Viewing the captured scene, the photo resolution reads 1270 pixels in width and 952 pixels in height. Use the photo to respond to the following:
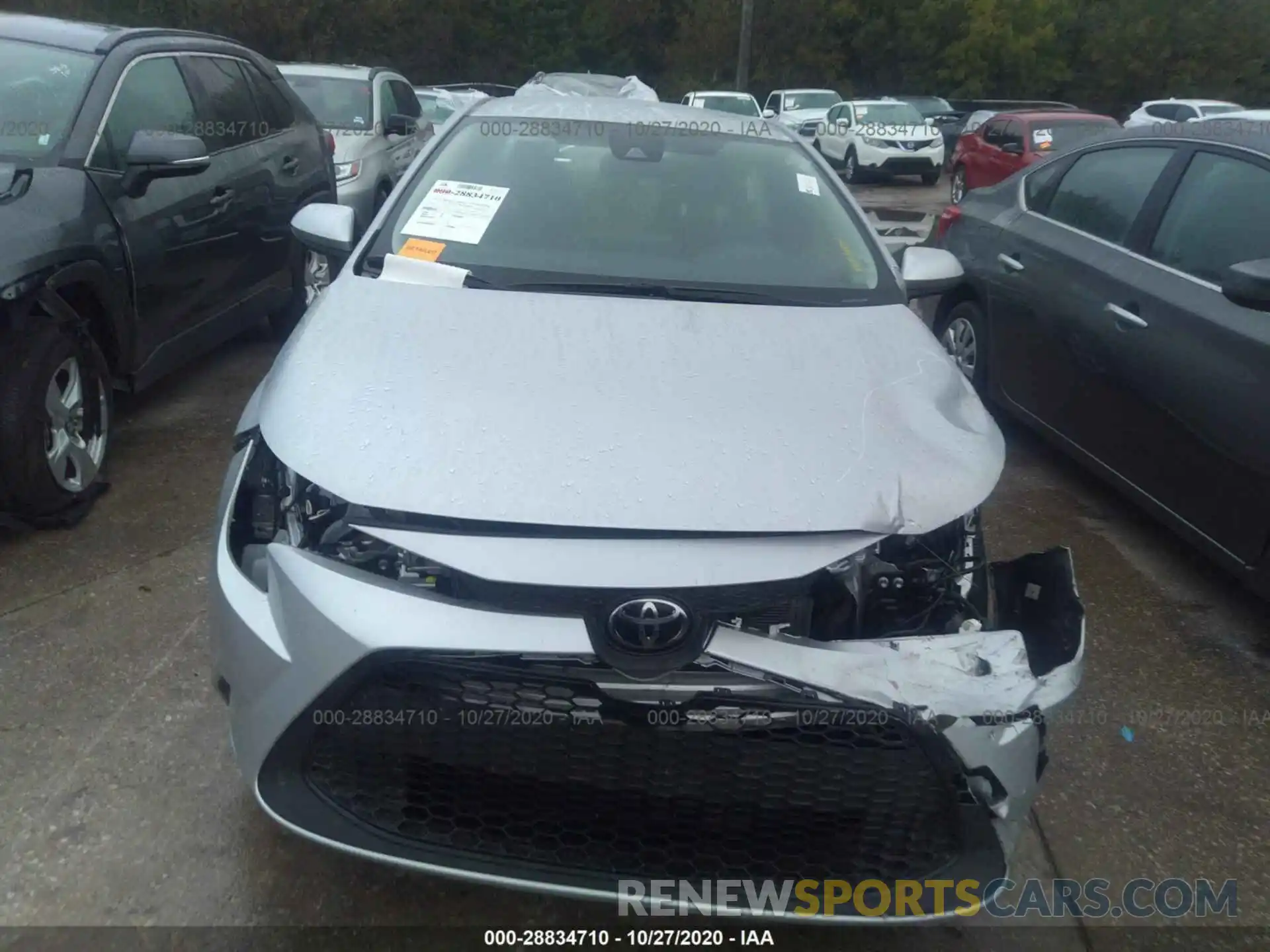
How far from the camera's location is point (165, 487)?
4164 mm

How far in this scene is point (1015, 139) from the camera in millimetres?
14094

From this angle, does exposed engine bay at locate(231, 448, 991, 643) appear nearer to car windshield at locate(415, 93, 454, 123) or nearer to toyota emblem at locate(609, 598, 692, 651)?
toyota emblem at locate(609, 598, 692, 651)

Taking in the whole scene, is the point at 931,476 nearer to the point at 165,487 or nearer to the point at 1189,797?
the point at 1189,797

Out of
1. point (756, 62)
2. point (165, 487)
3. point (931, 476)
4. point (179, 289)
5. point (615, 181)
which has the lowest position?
point (756, 62)

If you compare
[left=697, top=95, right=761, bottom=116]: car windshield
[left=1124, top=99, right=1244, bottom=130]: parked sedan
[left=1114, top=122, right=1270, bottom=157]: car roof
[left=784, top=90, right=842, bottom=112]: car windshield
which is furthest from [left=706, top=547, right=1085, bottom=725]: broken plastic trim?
[left=784, top=90, right=842, bottom=112]: car windshield

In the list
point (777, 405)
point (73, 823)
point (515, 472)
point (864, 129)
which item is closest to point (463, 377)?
point (515, 472)

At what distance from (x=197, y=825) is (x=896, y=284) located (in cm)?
235

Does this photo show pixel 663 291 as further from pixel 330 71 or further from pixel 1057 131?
pixel 1057 131

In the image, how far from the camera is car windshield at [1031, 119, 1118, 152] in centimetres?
1372

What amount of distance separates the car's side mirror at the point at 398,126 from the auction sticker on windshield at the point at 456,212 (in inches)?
225

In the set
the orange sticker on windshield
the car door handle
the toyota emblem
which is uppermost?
the orange sticker on windshield

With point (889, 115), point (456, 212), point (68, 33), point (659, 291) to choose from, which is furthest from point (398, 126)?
point (889, 115)

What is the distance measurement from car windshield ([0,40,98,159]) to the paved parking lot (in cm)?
128

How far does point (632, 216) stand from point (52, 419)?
214 centimetres
